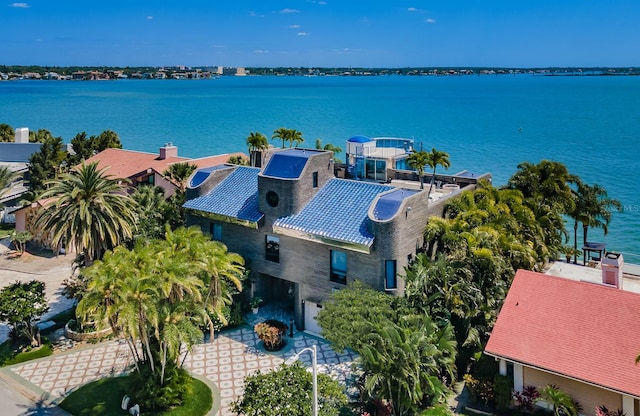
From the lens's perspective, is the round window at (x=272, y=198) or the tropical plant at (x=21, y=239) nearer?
the round window at (x=272, y=198)

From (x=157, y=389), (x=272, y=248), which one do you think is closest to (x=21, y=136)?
(x=272, y=248)

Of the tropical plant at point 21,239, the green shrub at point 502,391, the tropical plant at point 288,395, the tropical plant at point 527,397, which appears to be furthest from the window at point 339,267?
the tropical plant at point 21,239

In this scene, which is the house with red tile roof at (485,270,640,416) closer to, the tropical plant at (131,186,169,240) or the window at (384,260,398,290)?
the window at (384,260,398,290)

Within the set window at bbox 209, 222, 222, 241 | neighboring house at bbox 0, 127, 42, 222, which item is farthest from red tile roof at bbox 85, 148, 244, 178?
window at bbox 209, 222, 222, 241

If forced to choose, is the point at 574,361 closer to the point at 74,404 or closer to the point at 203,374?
the point at 203,374

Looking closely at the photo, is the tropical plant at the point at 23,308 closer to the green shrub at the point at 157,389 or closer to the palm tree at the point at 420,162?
the green shrub at the point at 157,389

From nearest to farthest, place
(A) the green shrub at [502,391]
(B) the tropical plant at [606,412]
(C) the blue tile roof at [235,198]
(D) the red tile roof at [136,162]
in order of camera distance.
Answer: (B) the tropical plant at [606,412] < (A) the green shrub at [502,391] < (C) the blue tile roof at [235,198] < (D) the red tile roof at [136,162]
